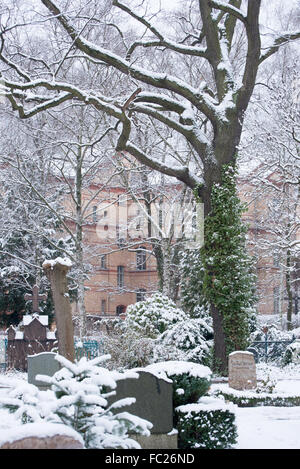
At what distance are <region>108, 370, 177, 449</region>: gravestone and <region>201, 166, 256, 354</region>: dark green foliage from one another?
1009 cm

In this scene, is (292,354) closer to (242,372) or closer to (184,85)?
(242,372)

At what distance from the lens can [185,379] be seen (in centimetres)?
852

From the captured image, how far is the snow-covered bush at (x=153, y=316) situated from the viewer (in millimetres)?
16797

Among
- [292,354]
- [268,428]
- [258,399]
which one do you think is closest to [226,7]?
[258,399]

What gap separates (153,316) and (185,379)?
8.65m

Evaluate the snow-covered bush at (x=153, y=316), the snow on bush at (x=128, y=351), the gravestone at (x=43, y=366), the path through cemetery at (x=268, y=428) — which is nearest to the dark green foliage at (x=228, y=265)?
the snow-covered bush at (x=153, y=316)

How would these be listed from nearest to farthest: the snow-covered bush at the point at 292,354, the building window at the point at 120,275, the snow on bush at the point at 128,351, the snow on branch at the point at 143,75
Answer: the snow on bush at the point at 128,351 → the snow on branch at the point at 143,75 → the snow-covered bush at the point at 292,354 → the building window at the point at 120,275

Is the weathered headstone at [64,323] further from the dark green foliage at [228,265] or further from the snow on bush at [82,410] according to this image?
the dark green foliage at [228,265]

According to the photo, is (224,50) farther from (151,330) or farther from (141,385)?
(141,385)

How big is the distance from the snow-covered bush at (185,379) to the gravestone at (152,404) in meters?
0.64

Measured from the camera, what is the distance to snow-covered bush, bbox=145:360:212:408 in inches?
335
